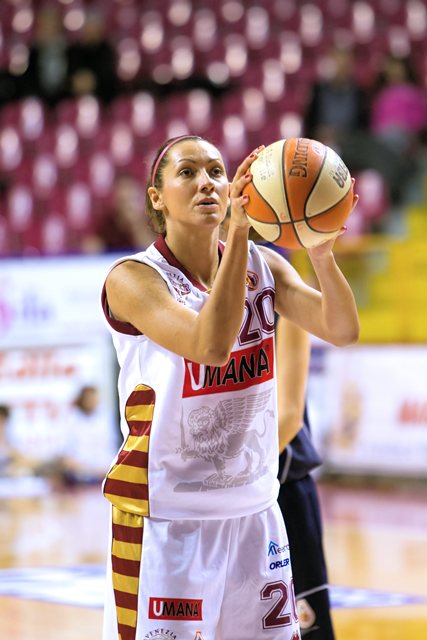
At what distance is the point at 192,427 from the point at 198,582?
380 millimetres

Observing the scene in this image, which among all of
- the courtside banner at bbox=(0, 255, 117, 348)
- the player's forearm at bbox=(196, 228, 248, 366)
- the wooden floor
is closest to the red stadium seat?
the courtside banner at bbox=(0, 255, 117, 348)

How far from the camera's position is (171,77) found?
14.5m

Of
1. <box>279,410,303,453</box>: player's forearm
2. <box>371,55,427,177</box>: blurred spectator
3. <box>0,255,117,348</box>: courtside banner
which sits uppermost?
<box>371,55,427,177</box>: blurred spectator

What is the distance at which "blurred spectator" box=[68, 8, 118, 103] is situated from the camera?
45.1 feet

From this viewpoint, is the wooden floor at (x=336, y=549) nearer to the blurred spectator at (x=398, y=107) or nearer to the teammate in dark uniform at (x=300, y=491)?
the teammate in dark uniform at (x=300, y=491)

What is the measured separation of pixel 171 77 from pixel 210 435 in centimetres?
1196

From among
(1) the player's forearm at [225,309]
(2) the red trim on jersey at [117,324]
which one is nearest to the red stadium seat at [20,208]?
(2) the red trim on jersey at [117,324]

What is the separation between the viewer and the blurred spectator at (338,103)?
1209 centimetres

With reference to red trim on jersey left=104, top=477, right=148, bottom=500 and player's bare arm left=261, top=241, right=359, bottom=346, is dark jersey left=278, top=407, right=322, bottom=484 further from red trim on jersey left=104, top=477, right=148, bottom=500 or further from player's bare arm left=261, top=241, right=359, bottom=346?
red trim on jersey left=104, top=477, right=148, bottom=500

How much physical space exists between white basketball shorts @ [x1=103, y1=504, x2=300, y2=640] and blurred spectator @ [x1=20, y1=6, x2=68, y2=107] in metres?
11.6

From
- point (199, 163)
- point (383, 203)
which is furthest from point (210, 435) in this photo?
point (383, 203)

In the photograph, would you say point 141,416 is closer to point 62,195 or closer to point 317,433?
point 317,433

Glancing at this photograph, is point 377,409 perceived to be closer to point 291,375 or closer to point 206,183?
point 291,375

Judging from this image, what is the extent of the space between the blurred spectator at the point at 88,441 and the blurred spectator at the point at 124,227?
1.61 meters
